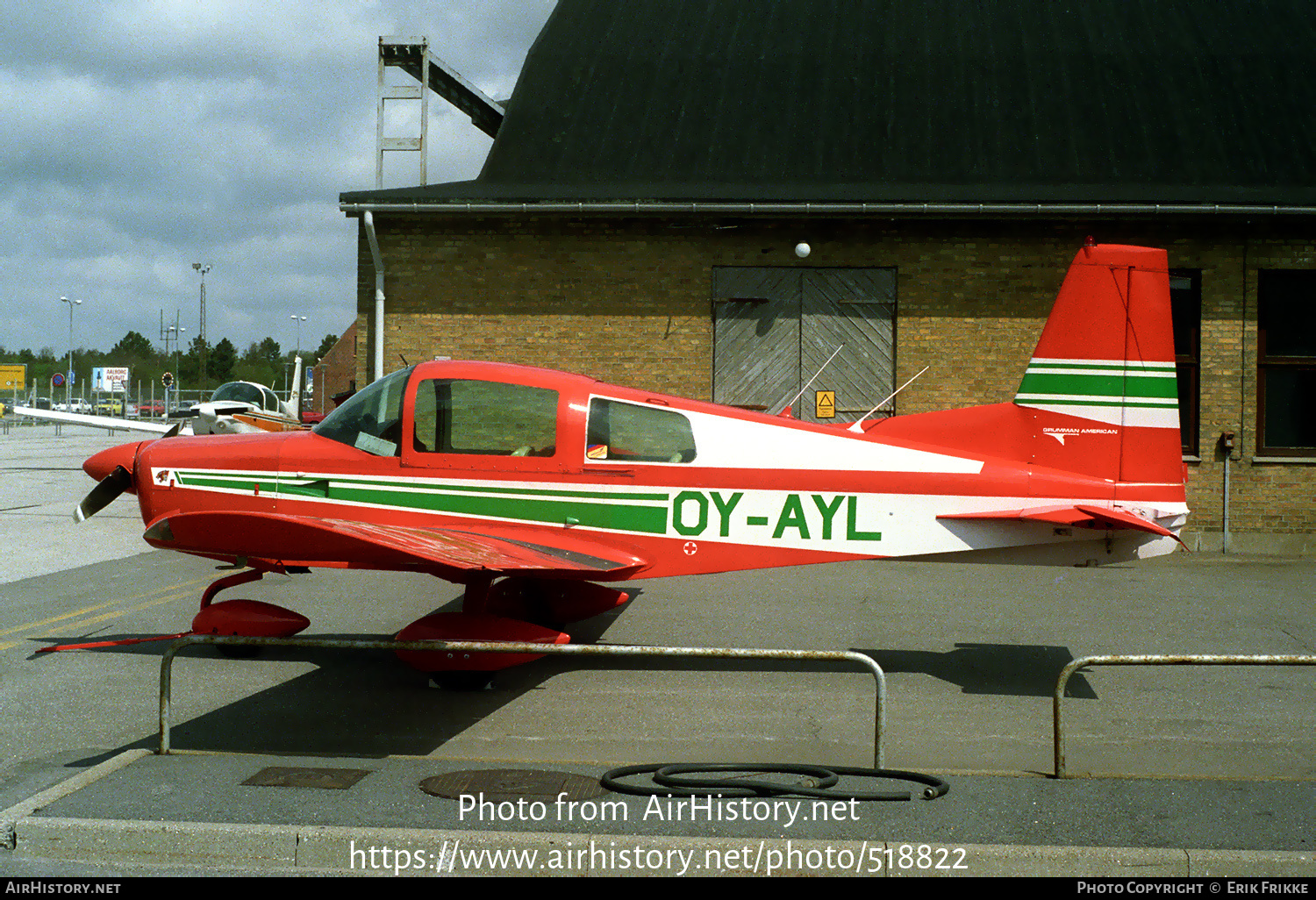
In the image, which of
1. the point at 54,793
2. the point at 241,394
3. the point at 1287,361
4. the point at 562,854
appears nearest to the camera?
the point at 562,854

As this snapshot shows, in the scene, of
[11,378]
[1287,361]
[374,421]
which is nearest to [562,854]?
[374,421]

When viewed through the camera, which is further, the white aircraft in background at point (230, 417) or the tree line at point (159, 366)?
the tree line at point (159, 366)

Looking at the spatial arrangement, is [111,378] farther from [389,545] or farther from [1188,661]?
[1188,661]

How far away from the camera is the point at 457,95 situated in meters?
18.7

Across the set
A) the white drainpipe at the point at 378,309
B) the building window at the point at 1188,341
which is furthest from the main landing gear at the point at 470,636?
the building window at the point at 1188,341

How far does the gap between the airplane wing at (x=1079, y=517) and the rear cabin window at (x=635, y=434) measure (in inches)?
73.9

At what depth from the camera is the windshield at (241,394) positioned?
20656mm

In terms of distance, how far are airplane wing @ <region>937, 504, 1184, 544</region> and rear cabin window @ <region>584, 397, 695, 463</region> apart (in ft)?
6.16

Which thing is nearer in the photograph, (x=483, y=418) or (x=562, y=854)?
(x=562, y=854)

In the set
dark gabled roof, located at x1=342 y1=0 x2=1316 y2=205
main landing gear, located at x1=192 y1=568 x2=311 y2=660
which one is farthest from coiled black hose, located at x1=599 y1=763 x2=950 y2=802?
dark gabled roof, located at x1=342 y1=0 x2=1316 y2=205

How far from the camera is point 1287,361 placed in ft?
46.3

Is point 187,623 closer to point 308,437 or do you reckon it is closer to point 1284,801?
point 308,437

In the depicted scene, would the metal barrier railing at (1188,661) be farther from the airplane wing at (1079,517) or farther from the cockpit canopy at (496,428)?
the cockpit canopy at (496,428)

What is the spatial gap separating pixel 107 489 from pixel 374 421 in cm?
198
